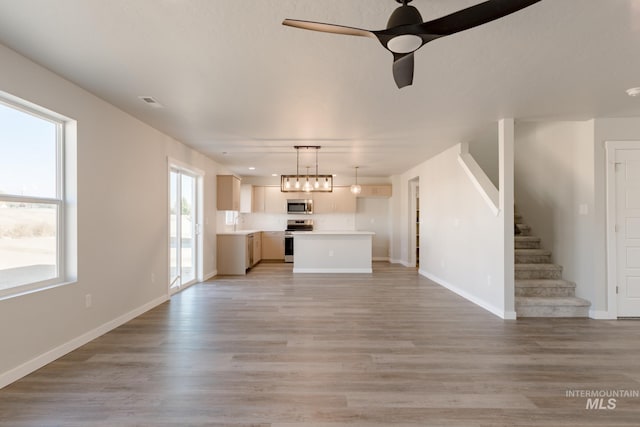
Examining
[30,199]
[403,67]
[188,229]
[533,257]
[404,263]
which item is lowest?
[404,263]

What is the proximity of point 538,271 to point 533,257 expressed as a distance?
28cm

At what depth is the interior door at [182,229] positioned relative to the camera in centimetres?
514

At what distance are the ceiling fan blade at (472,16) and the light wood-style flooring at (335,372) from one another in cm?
222

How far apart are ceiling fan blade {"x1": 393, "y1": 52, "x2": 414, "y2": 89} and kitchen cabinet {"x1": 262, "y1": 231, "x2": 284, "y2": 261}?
7345 millimetres

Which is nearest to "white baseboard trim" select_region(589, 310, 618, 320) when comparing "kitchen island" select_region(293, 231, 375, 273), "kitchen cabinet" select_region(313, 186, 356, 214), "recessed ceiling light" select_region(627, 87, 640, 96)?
"recessed ceiling light" select_region(627, 87, 640, 96)

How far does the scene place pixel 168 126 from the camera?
4.17m

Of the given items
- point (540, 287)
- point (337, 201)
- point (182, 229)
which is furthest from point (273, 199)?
point (540, 287)

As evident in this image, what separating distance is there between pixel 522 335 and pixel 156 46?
4294 millimetres

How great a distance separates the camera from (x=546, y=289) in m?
4.19

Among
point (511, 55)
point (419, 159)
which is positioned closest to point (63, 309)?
point (511, 55)

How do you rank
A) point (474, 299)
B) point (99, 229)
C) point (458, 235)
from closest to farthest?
1. point (99, 229)
2. point (474, 299)
3. point (458, 235)

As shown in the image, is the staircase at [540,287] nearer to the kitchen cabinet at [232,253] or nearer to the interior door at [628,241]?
the interior door at [628,241]

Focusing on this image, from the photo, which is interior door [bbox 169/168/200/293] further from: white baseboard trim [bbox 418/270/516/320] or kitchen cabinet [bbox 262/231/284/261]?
white baseboard trim [bbox 418/270/516/320]

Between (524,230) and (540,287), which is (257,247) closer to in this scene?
(524,230)
